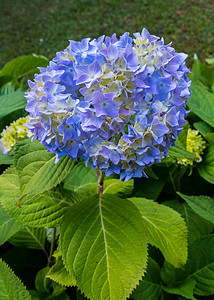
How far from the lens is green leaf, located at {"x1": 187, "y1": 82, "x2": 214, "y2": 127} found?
1885 mm

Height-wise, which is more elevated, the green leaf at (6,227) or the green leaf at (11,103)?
the green leaf at (11,103)

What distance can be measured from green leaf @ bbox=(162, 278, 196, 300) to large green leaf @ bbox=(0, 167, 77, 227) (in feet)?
2.06


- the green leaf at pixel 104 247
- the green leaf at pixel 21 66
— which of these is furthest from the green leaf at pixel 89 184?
the green leaf at pixel 21 66

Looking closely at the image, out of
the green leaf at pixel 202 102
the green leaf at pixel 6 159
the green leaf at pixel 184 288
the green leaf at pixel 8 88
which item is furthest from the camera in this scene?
the green leaf at pixel 8 88

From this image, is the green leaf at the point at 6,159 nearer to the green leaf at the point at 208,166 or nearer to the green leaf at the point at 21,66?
the green leaf at the point at 21,66

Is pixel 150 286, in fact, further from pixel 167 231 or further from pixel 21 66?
pixel 21 66

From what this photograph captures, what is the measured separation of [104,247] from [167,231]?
0.36 metres

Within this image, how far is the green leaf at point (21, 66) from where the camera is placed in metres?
2.35

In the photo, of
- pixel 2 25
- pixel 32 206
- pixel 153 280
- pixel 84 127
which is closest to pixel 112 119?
pixel 84 127

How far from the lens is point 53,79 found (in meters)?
1.01

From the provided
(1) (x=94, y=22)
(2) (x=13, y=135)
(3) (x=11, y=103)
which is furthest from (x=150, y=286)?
(1) (x=94, y=22)

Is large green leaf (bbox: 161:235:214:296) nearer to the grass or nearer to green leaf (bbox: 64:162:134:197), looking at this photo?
green leaf (bbox: 64:162:134:197)

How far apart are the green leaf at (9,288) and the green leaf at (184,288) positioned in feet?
2.33

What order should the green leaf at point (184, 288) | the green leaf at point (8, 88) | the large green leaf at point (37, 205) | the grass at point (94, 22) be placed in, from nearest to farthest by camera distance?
the large green leaf at point (37, 205) → the green leaf at point (184, 288) → the green leaf at point (8, 88) → the grass at point (94, 22)
